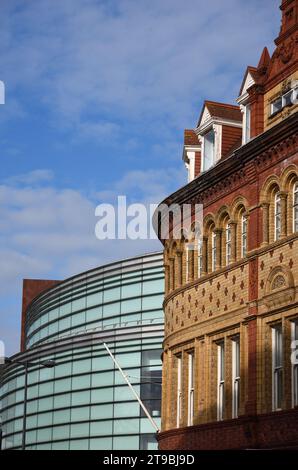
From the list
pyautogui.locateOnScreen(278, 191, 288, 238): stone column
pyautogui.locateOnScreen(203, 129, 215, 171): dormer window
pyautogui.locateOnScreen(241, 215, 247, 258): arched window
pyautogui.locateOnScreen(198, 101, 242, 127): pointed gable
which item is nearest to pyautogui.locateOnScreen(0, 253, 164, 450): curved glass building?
Result: pyautogui.locateOnScreen(203, 129, 215, 171): dormer window

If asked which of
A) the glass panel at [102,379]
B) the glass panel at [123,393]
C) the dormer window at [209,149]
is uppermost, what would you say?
the dormer window at [209,149]

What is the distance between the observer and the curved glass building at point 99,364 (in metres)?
76.5

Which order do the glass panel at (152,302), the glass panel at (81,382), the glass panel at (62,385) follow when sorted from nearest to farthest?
the glass panel at (152,302) < the glass panel at (81,382) < the glass panel at (62,385)

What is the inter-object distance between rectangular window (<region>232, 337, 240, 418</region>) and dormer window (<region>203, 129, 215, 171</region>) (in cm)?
827

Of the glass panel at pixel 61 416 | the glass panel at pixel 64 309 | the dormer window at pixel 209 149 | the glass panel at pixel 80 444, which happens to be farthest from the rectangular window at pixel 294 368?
the glass panel at pixel 64 309

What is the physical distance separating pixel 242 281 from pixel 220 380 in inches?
153

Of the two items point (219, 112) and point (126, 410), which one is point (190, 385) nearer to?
point (219, 112)

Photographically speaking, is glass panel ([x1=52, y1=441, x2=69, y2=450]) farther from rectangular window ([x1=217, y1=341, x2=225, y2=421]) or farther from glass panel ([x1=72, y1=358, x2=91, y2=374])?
rectangular window ([x1=217, y1=341, x2=225, y2=421])

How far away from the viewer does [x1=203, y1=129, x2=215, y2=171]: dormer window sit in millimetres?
42094

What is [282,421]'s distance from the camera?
1275 inches

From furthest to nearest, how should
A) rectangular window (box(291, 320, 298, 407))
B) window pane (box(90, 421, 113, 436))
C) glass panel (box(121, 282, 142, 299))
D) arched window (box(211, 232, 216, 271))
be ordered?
glass panel (box(121, 282, 142, 299)) < window pane (box(90, 421, 113, 436)) < arched window (box(211, 232, 216, 271)) < rectangular window (box(291, 320, 298, 407))

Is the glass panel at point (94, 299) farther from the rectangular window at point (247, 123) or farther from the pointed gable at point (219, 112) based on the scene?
the rectangular window at point (247, 123)

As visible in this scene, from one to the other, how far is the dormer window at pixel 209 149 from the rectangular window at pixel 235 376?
8.27 metres

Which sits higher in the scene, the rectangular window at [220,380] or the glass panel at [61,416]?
the glass panel at [61,416]
